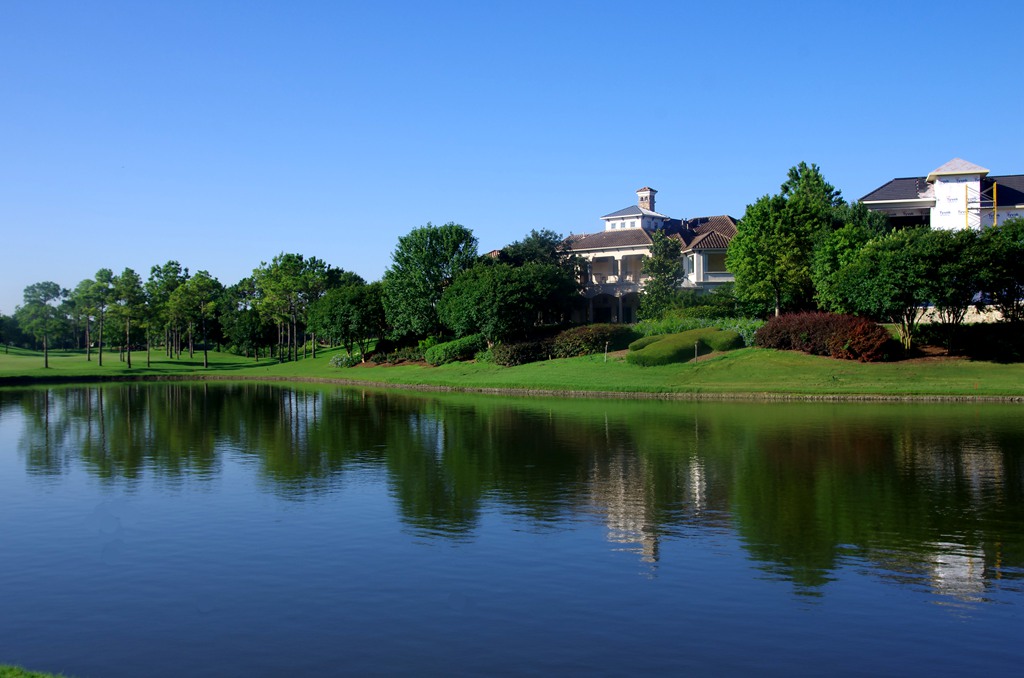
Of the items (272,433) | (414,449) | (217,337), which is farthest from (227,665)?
(217,337)

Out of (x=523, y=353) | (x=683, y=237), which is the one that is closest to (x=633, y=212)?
(x=683, y=237)

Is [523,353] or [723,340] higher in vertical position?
[723,340]

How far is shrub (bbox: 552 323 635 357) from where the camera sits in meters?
63.7

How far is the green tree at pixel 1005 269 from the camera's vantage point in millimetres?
48719

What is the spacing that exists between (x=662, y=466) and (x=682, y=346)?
1263 inches

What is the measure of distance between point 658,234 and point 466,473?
196 feet

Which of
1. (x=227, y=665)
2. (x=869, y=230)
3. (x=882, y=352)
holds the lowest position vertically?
(x=227, y=665)

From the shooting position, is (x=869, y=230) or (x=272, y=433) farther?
(x=869, y=230)

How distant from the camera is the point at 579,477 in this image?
2383cm

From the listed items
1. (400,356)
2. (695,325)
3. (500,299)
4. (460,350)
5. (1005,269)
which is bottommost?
(400,356)

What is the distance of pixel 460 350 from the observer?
231 ft

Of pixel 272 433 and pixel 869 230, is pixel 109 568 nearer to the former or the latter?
pixel 272 433

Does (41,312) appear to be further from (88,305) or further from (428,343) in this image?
(428,343)

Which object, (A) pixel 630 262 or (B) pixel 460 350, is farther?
(A) pixel 630 262
